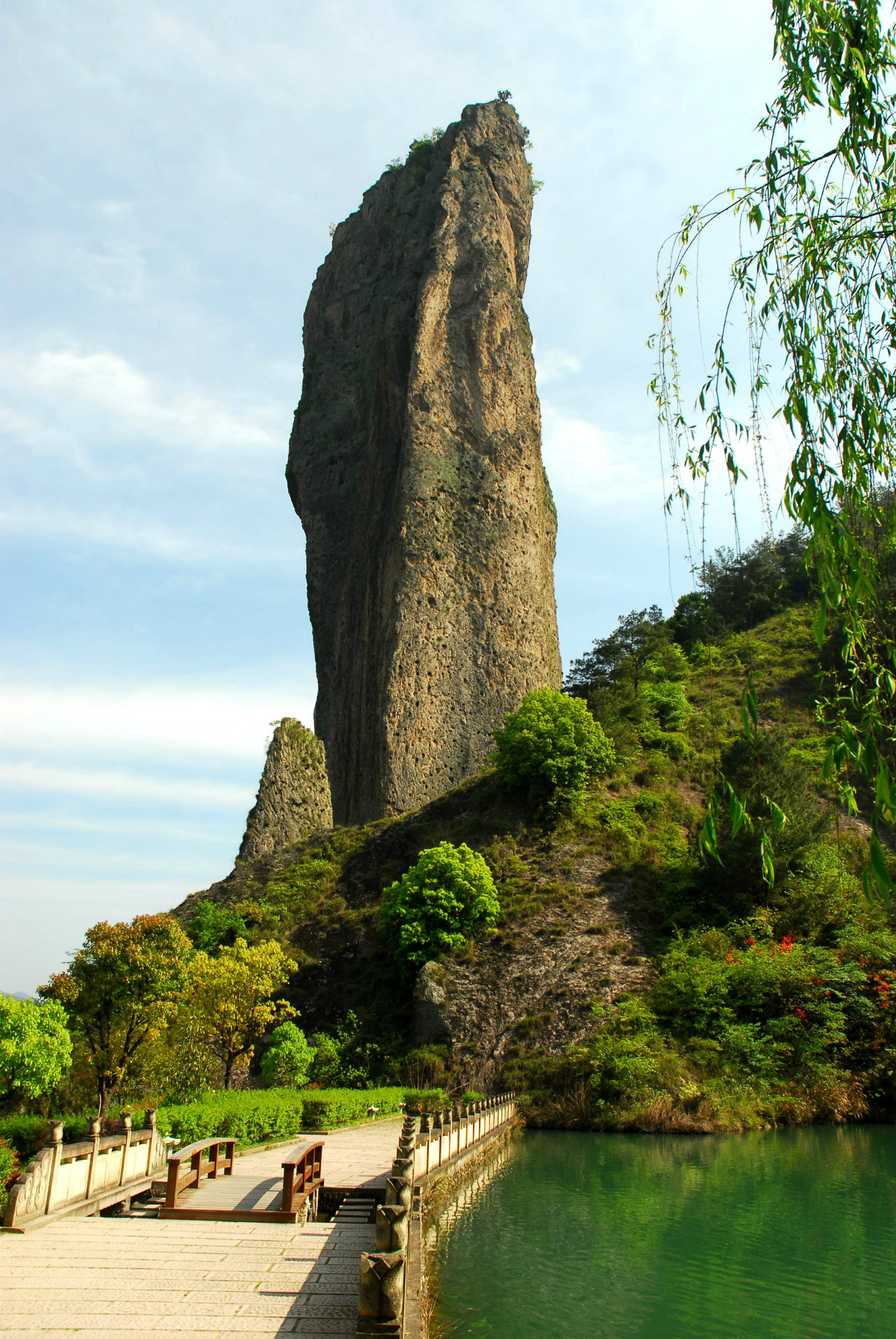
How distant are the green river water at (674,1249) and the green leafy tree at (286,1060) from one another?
28.8 ft

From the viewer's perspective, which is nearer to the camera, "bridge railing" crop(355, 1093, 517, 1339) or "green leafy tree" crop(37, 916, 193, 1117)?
"bridge railing" crop(355, 1093, 517, 1339)

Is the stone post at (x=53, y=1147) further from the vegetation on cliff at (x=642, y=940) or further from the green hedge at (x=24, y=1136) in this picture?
the vegetation on cliff at (x=642, y=940)

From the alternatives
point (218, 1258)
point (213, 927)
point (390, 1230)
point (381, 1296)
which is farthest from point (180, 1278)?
point (213, 927)

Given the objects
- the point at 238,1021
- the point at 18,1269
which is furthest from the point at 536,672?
the point at 18,1269

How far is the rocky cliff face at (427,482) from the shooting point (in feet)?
142

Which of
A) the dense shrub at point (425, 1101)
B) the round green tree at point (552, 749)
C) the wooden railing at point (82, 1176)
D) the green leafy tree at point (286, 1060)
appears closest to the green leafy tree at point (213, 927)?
the green leafy tree at point (286, 1060)

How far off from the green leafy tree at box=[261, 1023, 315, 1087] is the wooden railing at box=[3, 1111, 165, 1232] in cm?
1370

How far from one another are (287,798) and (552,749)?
1274cm

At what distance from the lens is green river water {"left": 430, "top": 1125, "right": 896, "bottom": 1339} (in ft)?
28.2

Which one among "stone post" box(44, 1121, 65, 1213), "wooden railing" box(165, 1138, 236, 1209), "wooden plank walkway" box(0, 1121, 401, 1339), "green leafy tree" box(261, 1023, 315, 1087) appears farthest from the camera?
"green leafy tree" box(261, 1023, 315, 1087)

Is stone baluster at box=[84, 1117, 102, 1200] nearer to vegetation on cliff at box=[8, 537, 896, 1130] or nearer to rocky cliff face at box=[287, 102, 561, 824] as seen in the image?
vegetation on cliff at box=[8, 537, 896, 1130]

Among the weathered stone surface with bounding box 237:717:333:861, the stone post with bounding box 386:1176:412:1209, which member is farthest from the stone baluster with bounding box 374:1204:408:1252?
the weathered stone surface with bounding box 237:717:333:861

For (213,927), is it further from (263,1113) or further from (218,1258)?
(218,1258)

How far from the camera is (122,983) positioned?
62.3 feet
